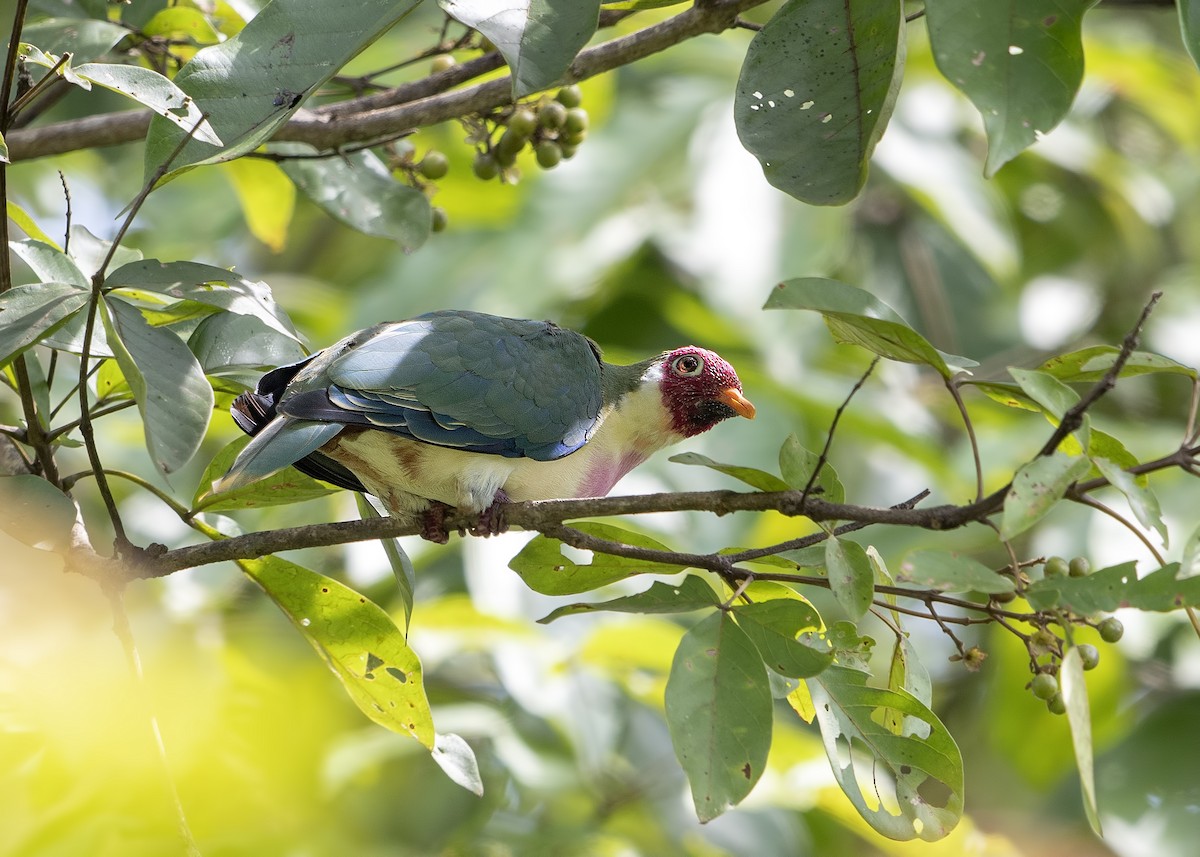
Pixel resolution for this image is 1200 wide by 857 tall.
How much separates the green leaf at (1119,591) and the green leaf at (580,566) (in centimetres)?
59

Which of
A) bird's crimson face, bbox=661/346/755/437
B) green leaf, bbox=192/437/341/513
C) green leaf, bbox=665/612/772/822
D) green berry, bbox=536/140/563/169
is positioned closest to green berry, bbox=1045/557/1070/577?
green leaf, bbox=665/612/772/822

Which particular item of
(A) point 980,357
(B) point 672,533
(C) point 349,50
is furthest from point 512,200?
(C) point 349,50

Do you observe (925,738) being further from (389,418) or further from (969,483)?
(969,483)

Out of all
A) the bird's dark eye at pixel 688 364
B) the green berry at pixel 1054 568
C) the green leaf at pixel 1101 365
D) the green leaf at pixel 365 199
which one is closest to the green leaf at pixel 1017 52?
the green leaf at pixel 1101 365

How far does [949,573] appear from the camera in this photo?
73.7 inches

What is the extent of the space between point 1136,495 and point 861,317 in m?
0.47

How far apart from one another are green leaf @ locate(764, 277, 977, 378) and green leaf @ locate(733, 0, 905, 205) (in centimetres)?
26

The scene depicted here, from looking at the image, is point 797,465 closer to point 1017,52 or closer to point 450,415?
point 1017,52

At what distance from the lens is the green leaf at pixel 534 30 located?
1.78m

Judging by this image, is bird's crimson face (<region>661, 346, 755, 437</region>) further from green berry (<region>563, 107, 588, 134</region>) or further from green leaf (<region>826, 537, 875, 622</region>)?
green leaf (<region>826, 537, 875, 622</region>)

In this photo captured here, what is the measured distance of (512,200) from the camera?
598 centimetres

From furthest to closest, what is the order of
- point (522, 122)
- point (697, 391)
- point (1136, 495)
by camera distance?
point (697, 391) → point (522, 122) → point (1136, 495)

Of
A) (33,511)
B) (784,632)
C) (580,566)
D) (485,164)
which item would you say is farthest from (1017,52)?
(33,511)

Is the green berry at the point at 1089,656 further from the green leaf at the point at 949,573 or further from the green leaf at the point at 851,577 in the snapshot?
the green leaf at the point at 851,577
